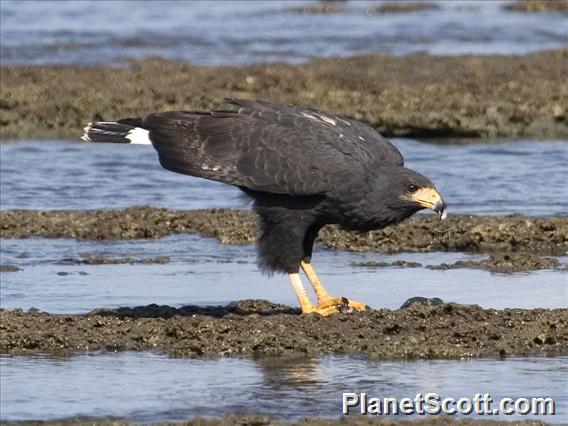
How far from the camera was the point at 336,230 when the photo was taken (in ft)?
40.4

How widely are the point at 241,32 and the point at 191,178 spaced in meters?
13.2

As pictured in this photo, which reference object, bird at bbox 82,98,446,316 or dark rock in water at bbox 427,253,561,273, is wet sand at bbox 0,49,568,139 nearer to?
dark rock in water at bbox 427,253,561,273

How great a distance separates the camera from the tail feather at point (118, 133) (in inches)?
385

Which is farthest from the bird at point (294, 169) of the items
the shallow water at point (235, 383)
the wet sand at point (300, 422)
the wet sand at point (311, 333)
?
the wet sand at point (300, 422)

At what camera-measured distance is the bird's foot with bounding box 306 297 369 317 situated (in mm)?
9336

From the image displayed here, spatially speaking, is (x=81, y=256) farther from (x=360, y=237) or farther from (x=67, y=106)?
(x=67, y=106)

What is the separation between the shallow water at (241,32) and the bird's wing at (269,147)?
46.5 feet

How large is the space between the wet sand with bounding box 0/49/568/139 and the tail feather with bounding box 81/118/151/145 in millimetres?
8402

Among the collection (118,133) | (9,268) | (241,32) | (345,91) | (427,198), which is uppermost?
(118,133)

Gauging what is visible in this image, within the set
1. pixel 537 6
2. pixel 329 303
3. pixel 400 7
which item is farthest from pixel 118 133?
pixel 537 6

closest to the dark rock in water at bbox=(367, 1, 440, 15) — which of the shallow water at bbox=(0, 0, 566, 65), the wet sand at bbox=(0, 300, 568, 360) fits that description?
the shallow water at bbox=(0, 0, 566, 65)

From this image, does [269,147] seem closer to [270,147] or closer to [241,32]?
[270,147]

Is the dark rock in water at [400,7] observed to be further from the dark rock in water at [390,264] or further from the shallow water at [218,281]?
the dark rock in water at [390,264]

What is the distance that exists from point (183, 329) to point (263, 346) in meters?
0.52
